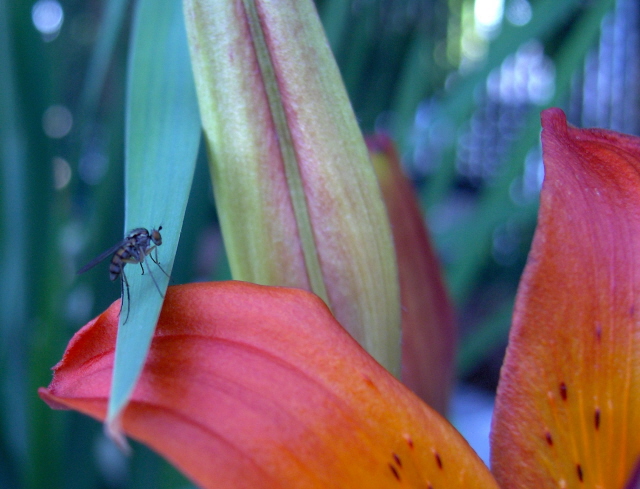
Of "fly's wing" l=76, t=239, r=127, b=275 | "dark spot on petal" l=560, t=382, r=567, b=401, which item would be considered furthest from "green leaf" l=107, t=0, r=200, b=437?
"dark spot on petal" l=560, t=382, r=567, b=401

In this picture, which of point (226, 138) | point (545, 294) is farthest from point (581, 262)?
point (226, 138)

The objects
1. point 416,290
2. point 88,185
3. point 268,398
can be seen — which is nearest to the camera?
point 268,398

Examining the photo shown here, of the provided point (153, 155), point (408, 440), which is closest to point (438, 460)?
point (408, 440)

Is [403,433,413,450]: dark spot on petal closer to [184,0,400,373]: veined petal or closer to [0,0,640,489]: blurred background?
[184,0,400,373]: veined petal

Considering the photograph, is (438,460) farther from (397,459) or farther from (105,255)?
(105,255)

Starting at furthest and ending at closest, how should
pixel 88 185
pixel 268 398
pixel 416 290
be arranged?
1. pixel 88 185
2. pixel 416 290
3. pixel 268 398

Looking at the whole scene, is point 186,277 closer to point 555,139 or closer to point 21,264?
point 21,264
